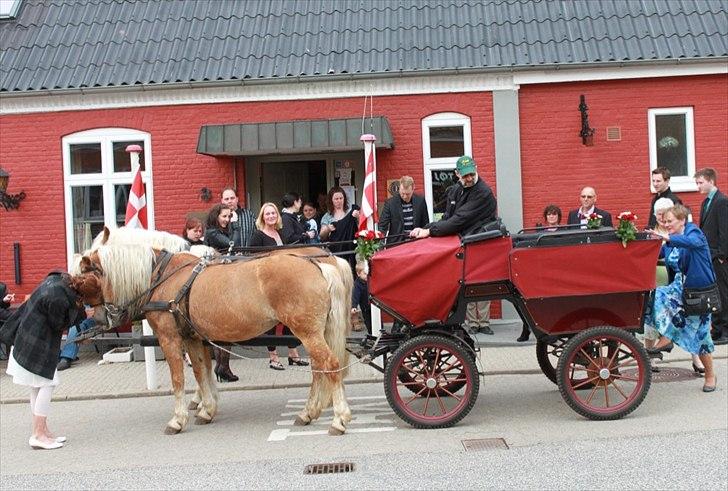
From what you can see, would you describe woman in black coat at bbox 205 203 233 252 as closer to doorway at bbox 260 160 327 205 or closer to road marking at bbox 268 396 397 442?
road marking at bbox 268 396 397 442

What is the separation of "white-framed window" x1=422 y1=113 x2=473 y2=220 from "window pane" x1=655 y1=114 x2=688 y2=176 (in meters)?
2.70

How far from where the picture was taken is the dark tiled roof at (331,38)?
11.0 meters

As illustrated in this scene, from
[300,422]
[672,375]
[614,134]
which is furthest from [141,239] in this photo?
[614,134]

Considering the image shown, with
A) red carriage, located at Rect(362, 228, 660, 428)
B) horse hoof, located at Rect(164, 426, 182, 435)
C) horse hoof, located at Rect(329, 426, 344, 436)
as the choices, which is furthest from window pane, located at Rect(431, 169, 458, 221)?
horse hoof, located at Rect(164, 426, 182, 435)

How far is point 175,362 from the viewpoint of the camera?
6625mm

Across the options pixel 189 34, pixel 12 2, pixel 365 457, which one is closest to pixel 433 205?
pixel 189 34

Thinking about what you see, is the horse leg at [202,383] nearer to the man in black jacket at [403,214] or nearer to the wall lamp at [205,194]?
the man in black jacket at [403,214]

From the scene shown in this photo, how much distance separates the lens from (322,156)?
40.3 ft

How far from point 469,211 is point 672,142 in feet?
18.9

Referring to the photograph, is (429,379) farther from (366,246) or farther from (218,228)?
(218,228)

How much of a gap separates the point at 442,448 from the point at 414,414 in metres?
0.57

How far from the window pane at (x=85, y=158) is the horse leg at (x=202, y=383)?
18.2ft

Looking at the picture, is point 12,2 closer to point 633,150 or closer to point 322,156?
point 322,156

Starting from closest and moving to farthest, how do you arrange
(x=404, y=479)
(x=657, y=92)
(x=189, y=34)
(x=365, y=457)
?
1. (x=404, y=479)
2. (x=365, y=457)
3. (x=657, y=92)
4. (x=189, y=34)
